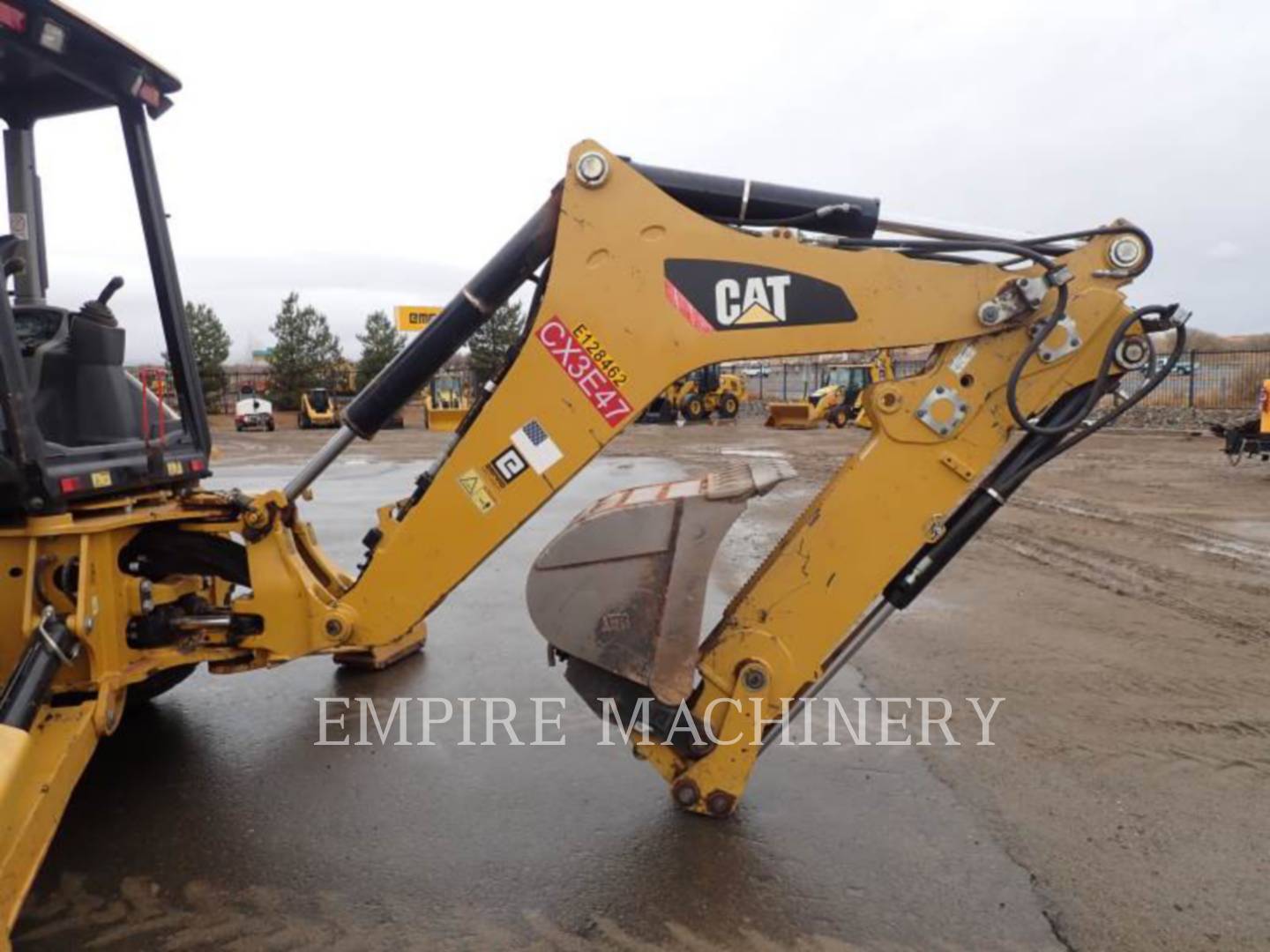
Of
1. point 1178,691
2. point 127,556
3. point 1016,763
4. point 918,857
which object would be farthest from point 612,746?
point 1178,691

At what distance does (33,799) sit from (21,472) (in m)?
1.07

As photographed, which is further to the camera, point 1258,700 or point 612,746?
point 1258,700

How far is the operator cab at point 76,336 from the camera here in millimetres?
2922

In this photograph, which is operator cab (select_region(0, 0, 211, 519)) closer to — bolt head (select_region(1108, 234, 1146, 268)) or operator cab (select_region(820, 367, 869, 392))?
bolt head (select_region(1108, 234, 1146, 268))

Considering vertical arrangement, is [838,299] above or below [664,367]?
above

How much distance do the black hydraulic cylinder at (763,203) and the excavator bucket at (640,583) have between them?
2.89 ft

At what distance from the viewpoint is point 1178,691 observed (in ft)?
14.5

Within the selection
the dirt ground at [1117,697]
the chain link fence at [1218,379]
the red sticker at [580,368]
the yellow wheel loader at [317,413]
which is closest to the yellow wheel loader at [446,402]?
the yellow wheel loader at [317,413]

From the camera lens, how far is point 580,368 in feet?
9.14

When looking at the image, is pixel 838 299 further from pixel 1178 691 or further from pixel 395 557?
pixel 1178 691

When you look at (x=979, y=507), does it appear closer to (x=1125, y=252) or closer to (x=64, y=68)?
(x=1125, y=252)

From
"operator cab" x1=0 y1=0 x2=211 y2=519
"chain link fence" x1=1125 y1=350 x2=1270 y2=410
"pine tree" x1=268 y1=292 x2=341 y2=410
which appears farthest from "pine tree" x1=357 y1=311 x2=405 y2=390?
"operator cab" x1=0 y1=0 x2=211 y2=519

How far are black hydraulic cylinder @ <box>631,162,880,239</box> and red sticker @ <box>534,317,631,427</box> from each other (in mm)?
584

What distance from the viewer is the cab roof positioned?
9.57 feet
